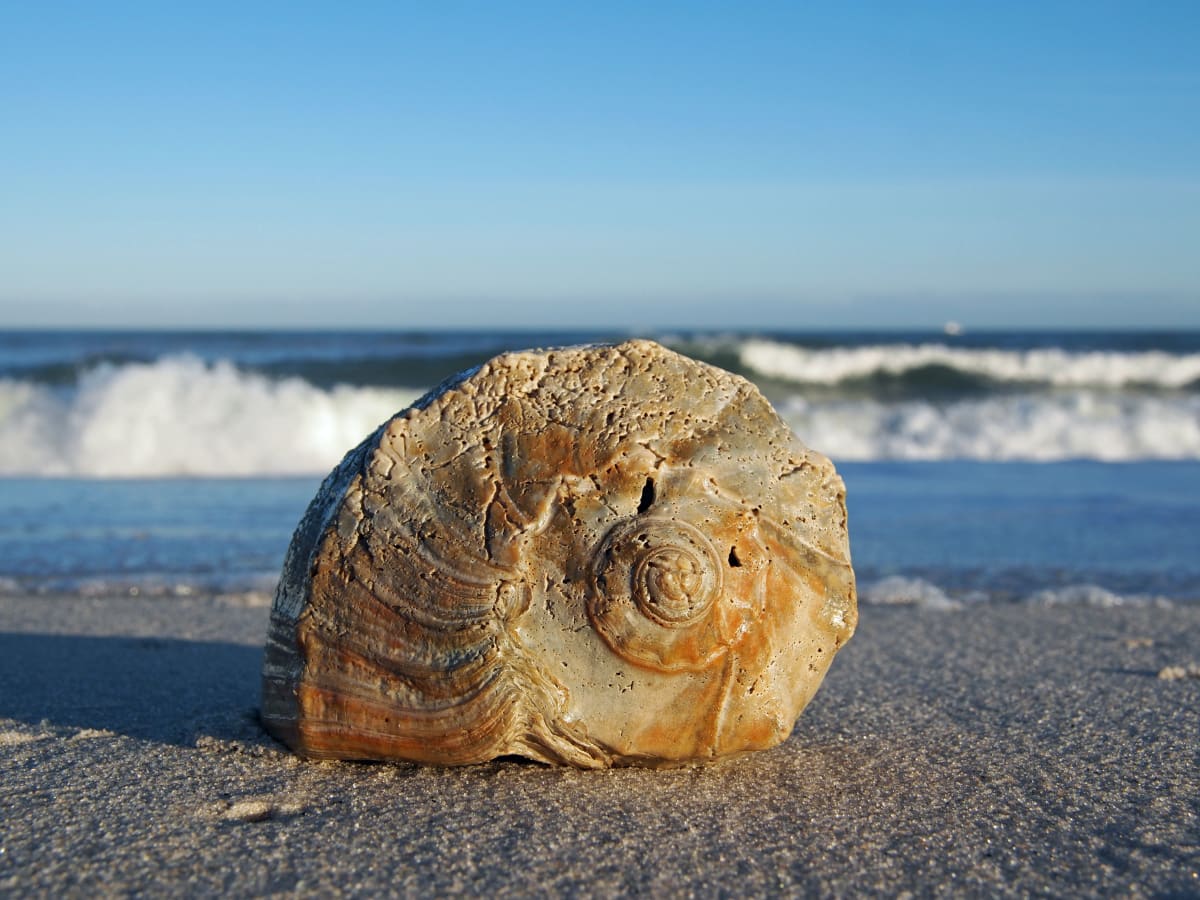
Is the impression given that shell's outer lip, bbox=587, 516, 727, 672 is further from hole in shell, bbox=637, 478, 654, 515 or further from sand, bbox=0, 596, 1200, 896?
sand, bbox=0, 596, 1200, 896

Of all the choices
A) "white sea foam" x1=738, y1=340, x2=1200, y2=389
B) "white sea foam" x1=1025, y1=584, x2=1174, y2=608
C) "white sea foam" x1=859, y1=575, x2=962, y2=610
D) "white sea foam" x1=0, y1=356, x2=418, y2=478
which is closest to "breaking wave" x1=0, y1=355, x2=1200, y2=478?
"white sea foam" x1=0, y1=356, x2=418, y2=478

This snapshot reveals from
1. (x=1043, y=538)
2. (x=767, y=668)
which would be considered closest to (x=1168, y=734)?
(x=767, y=668)

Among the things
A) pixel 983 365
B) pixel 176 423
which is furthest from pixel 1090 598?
pixel 983 365

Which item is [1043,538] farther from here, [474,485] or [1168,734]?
[474,485]

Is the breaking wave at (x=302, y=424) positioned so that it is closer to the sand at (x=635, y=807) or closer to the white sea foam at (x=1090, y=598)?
the white sea foam at (x=1090, y=598)

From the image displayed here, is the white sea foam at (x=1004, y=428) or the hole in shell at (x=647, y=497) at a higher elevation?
the hole in shell at (x=647, y=497)

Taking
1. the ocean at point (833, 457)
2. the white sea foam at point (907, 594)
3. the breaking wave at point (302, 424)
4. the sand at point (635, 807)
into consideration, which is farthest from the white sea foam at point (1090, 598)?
the breaking wave at point (302, 424)
